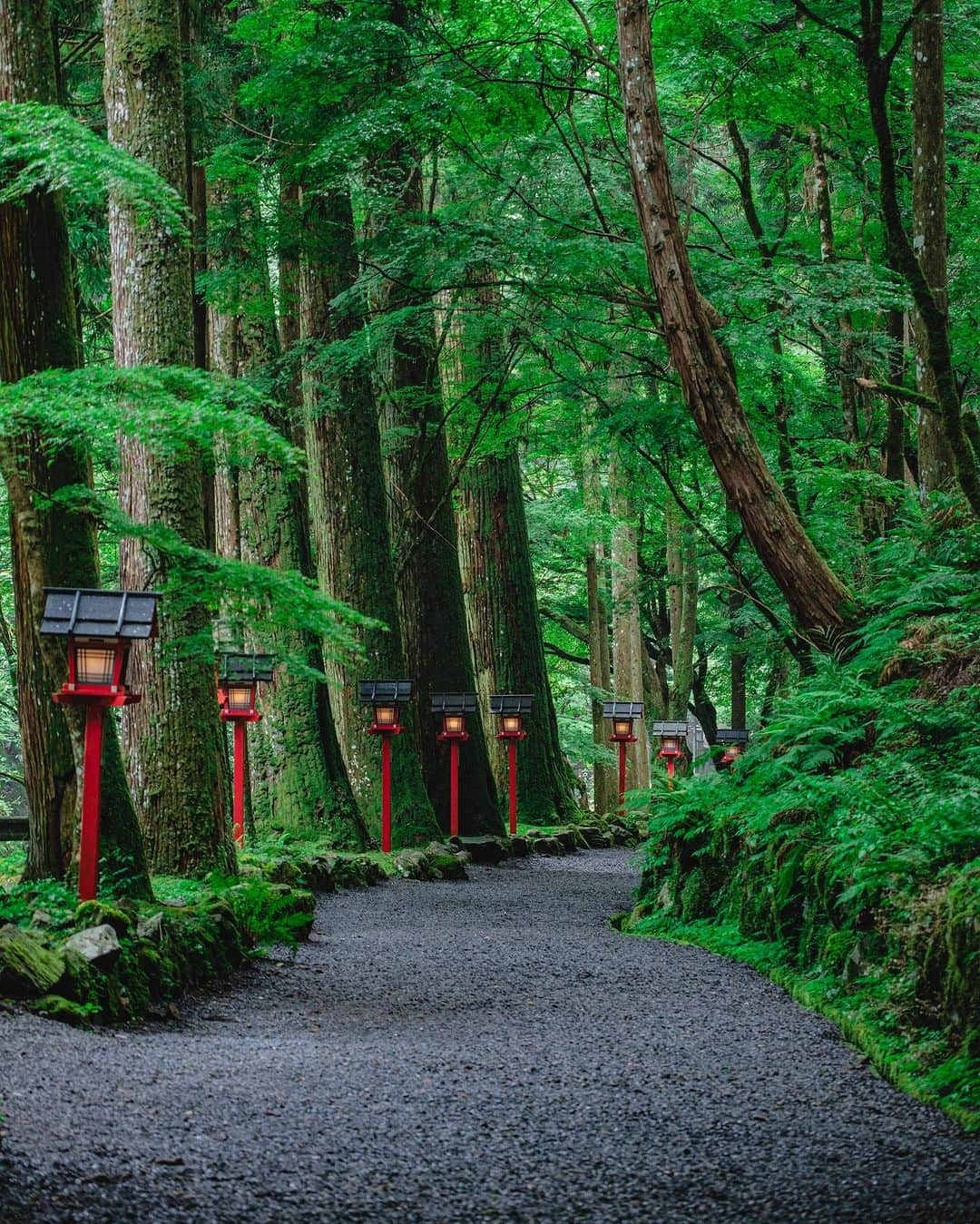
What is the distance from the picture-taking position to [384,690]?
47.4ft

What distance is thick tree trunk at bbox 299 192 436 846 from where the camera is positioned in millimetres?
15156

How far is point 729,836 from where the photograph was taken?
867cm

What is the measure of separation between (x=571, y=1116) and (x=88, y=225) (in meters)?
11.5

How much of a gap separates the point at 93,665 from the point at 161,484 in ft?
9.09

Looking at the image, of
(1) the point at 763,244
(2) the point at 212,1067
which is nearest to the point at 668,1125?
(2) the point at 212,1067

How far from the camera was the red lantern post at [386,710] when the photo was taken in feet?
47.2

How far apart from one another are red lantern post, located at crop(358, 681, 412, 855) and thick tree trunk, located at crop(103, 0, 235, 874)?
5.06 meters

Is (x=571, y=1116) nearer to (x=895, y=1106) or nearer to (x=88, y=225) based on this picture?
(x=895, y=1106)

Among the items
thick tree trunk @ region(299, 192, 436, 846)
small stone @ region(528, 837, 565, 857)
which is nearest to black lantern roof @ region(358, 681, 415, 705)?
thick tree trunk @ region(299, 192, 436, 846)

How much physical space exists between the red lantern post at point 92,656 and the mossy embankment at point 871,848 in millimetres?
3820

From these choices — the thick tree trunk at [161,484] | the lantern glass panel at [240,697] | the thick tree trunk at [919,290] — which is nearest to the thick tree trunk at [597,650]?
the lantern glass panel at [240,697]

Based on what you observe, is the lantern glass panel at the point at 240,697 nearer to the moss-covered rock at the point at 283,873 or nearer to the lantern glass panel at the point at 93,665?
the moss-covered rock at the point at 283,873

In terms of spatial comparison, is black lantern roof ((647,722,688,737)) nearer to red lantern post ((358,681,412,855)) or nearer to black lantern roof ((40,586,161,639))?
red lantern post ((358,681,412,855))

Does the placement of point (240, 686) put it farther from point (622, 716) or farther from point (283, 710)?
point (622, 716)
